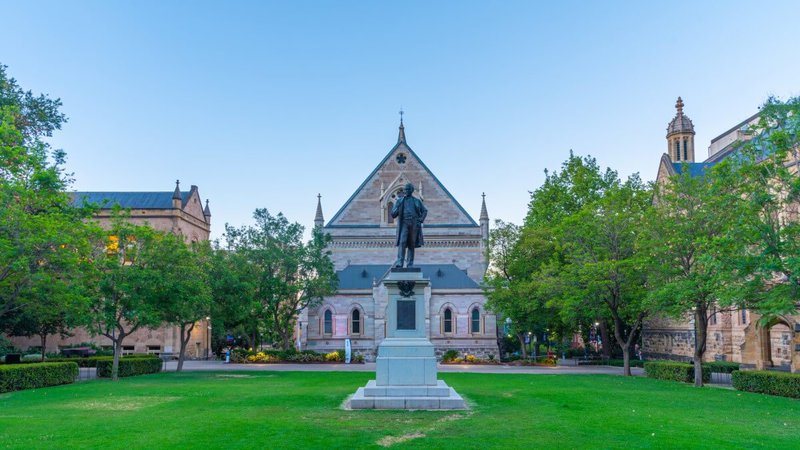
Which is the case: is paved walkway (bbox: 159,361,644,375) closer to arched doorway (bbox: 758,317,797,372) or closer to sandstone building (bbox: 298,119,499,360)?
arched doorway (bbox: 758,317,797,372)

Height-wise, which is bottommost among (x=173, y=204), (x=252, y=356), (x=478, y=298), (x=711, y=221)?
(x=252, y=356)

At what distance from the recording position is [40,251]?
24.1m

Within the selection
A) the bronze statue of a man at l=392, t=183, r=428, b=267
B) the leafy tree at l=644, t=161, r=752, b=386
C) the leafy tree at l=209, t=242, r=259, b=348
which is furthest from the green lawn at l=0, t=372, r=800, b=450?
the leafy tree at l=209, t=242, r=259, b=348

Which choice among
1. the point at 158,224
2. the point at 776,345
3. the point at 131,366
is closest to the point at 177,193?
the point at 158,224

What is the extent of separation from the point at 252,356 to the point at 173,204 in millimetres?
17756

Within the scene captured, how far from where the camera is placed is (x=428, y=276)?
54.3m

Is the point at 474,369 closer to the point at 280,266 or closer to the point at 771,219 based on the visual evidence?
the point at 280,266

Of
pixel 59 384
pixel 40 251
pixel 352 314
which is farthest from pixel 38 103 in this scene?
pixel 352 314

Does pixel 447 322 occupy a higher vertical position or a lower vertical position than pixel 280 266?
lower

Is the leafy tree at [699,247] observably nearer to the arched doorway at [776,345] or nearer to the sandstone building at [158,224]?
the arched doorway at [776,345]

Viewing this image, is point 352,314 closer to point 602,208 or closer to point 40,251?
point 602,208

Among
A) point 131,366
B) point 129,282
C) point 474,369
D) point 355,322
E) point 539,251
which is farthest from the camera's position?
point 355,322

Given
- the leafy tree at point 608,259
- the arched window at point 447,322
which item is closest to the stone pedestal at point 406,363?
the leafy tree at point 608,259

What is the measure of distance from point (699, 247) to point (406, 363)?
13.7 meters
